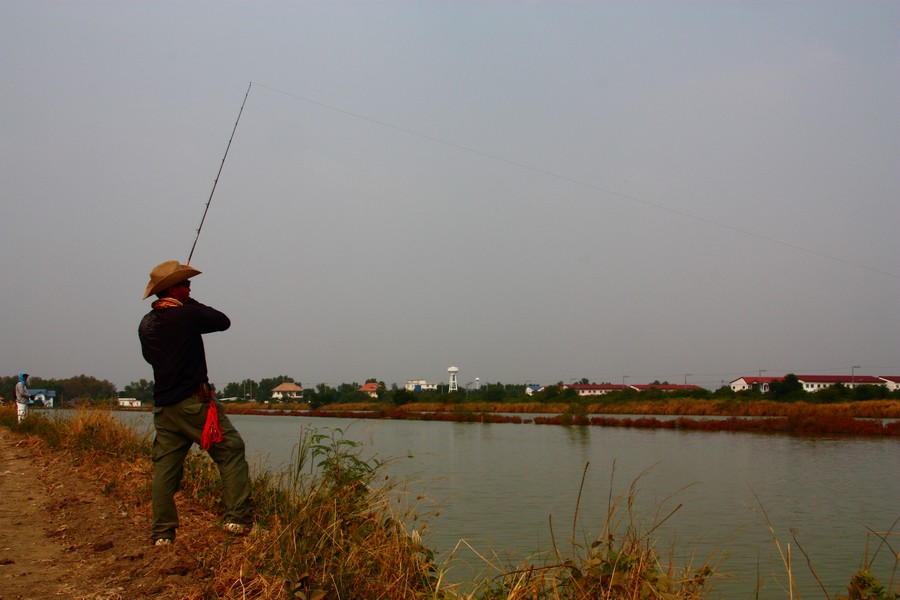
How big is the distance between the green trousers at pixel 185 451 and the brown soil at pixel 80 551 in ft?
1.16

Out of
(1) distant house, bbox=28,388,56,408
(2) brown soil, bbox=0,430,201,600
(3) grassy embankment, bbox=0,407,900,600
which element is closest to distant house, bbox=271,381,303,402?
(1) distant house, bbox=28,388,56,408

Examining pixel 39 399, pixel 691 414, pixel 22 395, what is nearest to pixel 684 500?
pixel 22 395

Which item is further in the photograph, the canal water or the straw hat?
the canal water

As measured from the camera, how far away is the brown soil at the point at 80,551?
340 cm

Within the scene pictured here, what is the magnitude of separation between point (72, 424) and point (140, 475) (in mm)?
3922

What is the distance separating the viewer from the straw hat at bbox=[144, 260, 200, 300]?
170 inches

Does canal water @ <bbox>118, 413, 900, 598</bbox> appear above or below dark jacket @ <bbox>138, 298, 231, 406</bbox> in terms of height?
below

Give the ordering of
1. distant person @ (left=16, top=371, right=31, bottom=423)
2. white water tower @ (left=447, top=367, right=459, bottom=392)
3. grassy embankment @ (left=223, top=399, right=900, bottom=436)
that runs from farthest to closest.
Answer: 1. white water tower @ (left=447, top=367, right=459, bottom=392)
2. grassy embankment @ (left=223, top=399, right=900, bottom=436)
3. distant person @ (left=16, top=371, right=31, bottom=423)

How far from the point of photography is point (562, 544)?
7262mm

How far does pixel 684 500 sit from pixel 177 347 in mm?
8919

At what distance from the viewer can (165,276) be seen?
4332mm

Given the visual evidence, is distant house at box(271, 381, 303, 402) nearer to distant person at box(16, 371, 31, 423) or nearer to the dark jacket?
distant person at box(16, 371, 31, 423)

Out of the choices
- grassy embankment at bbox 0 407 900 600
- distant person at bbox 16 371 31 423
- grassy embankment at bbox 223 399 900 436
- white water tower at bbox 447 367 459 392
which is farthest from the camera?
white water tower at bbox 447 367 459 392

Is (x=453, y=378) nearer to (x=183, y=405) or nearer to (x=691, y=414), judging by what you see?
(x=691, y=414)
